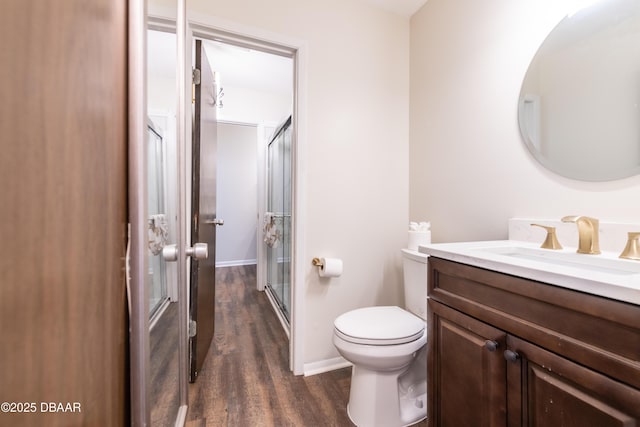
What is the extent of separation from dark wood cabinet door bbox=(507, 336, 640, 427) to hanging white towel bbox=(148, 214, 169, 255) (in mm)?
1055

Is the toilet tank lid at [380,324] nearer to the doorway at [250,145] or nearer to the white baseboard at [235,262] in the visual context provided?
the doorway at [250,145]

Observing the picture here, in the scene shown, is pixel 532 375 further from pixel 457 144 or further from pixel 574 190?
pixel 457 144

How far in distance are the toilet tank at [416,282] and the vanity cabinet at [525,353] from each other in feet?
1.36

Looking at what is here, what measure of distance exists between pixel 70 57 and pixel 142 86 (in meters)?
0.17

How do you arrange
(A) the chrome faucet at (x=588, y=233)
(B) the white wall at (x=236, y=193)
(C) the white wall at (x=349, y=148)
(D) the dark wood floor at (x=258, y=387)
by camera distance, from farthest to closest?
1. (B) the white wall at (x=236, y=193)
2. (C) the white wall at (x=349, y=148)
3. (D) the dark wood floor at (x=258, y=387)
4. (A) the chrome faucet at (x=588, y=233)

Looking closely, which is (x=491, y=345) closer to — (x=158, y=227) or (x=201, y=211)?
(x=158, y=227)

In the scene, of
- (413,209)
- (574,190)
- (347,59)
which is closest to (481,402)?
(574,190)

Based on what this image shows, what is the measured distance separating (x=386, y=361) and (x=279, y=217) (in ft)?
A: 6.13

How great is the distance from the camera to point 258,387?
1575 mm

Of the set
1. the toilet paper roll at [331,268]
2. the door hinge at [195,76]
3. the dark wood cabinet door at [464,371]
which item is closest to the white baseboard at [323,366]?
the toilet paper roll at [331,268]

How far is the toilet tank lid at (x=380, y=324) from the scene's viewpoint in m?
1.26

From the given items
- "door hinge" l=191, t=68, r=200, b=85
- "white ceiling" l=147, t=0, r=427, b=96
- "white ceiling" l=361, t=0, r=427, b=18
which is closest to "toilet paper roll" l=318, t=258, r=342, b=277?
"door hinge" l=191, t=68, r=200, b=85

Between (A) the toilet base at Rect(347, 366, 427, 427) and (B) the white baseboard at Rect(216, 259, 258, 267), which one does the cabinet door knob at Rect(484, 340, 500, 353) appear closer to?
(A) the toilet base at Rect(347, 366, 427, 427)

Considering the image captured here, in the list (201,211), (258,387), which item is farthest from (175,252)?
(258,387)
